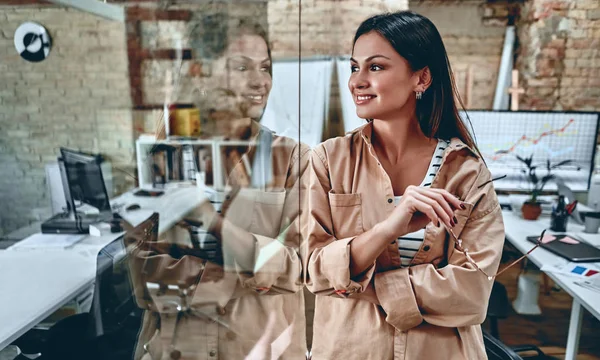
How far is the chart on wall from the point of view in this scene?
137 cm

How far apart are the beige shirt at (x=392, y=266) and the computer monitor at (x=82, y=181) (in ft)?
5.21

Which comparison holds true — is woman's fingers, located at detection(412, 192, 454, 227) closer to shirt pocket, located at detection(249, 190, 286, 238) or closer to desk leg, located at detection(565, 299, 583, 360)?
shirt pocket, located at detection(249, 190, 286, 238)

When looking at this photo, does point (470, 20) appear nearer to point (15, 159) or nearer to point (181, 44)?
point (181, 44)

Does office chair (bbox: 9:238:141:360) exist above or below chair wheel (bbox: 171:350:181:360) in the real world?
→ below

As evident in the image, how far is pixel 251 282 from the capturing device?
1057mm

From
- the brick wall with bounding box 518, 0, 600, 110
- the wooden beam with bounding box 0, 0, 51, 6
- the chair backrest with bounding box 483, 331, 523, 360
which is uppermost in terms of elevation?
the wooden beam with bounding box 0, 0, 51, 6

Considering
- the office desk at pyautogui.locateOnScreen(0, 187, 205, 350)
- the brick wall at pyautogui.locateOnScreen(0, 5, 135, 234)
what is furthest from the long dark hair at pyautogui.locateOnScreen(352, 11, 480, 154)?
the brick wall at pyautogui.locateOnScreen(0, 5, 135, 234)

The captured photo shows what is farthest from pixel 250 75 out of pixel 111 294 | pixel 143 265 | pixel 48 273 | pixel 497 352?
pixel 48 273

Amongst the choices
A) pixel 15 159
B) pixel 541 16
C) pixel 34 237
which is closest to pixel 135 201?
pixel 34 237

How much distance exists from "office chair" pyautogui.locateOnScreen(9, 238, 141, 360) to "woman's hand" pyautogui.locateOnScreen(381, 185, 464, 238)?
41.4 inches

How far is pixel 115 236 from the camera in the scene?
6.98ft

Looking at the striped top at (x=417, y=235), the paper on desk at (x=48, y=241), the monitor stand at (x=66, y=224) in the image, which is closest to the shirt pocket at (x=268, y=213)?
the striped top at (x=417, y=235)

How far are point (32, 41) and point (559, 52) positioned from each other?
2558mm

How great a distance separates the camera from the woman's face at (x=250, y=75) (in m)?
1.03
